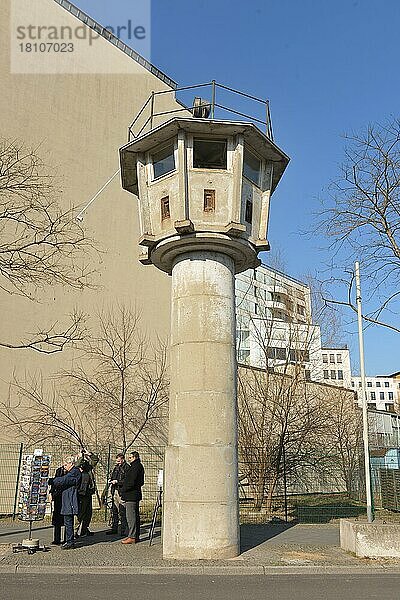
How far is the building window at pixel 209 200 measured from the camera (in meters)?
14.0

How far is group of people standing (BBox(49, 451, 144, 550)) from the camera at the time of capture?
1384cm

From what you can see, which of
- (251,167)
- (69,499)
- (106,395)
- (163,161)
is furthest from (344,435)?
(163,161)

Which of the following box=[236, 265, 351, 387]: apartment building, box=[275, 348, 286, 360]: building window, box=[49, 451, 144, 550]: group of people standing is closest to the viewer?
box=[49, 451, 144, 550]: group of people standing

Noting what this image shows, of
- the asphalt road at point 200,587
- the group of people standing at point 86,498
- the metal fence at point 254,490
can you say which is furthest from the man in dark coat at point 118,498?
the metal fence at point 254,490

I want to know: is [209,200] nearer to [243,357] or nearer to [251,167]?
[251,167]

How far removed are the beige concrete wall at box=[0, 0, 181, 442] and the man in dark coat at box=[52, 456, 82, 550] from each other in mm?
9361

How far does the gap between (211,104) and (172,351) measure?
5.92m

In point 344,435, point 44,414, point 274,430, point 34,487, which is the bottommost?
point 34,487

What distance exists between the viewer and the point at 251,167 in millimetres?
15055

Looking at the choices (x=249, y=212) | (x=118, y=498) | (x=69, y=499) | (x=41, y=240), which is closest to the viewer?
(x=69, y=499)

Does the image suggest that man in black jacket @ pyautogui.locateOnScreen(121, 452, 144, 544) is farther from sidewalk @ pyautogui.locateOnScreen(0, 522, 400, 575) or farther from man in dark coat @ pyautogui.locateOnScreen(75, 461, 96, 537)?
man in dark coat @ pyautogui.locateOnScreen(75, 461, 96, 537)

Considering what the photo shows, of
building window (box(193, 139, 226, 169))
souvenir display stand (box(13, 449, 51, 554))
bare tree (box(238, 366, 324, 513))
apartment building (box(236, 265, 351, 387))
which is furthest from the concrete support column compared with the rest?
apartment building (box(236, 265, 351, 387))

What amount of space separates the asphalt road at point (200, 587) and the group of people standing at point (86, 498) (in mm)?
2441

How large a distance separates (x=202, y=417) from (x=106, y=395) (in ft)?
44.3
